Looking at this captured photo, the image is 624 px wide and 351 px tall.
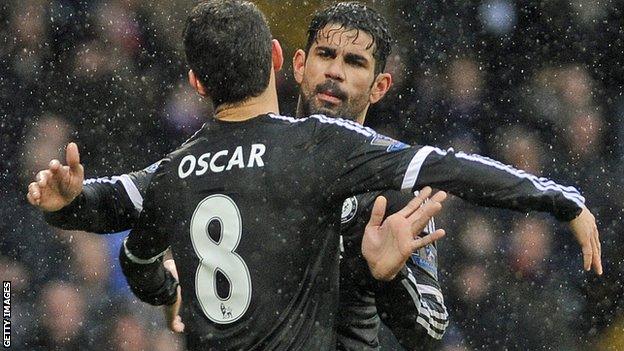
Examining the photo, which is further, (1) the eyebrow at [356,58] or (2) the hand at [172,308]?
(1) the eyebrow at [356,58]

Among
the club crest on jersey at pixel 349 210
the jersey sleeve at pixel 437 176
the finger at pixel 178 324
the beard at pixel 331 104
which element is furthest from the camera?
the beard at pixel 331 104

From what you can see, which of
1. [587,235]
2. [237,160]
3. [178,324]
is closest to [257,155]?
[237,160]

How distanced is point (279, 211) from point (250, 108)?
31 centimetres

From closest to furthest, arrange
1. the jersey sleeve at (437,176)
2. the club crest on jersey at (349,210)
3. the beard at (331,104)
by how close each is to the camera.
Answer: the jersey sleeve at (437,176), the club crest on jersey at (349,210), the beard at (331,104)

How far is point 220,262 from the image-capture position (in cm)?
302

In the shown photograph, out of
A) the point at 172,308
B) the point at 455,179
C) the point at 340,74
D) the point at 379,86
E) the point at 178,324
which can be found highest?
the point at 455,179

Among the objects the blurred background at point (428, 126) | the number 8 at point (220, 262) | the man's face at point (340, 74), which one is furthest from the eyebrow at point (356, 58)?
the blurred background at point (428, 126)

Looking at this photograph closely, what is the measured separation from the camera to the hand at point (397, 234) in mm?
2920

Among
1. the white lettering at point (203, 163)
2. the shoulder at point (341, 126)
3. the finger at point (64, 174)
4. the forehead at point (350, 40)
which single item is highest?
the shoulder at point (341, 126)

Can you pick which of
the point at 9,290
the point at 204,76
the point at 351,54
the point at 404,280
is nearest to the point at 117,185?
the point at 204,76

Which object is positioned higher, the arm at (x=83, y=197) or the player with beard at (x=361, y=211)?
the arm at (x=83, y=197)

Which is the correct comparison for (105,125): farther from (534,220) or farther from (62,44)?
(534,220)

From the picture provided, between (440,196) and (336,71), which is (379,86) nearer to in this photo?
(336,71)

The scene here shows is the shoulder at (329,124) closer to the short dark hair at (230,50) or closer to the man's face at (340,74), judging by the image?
the short dark hair at (230,50)
